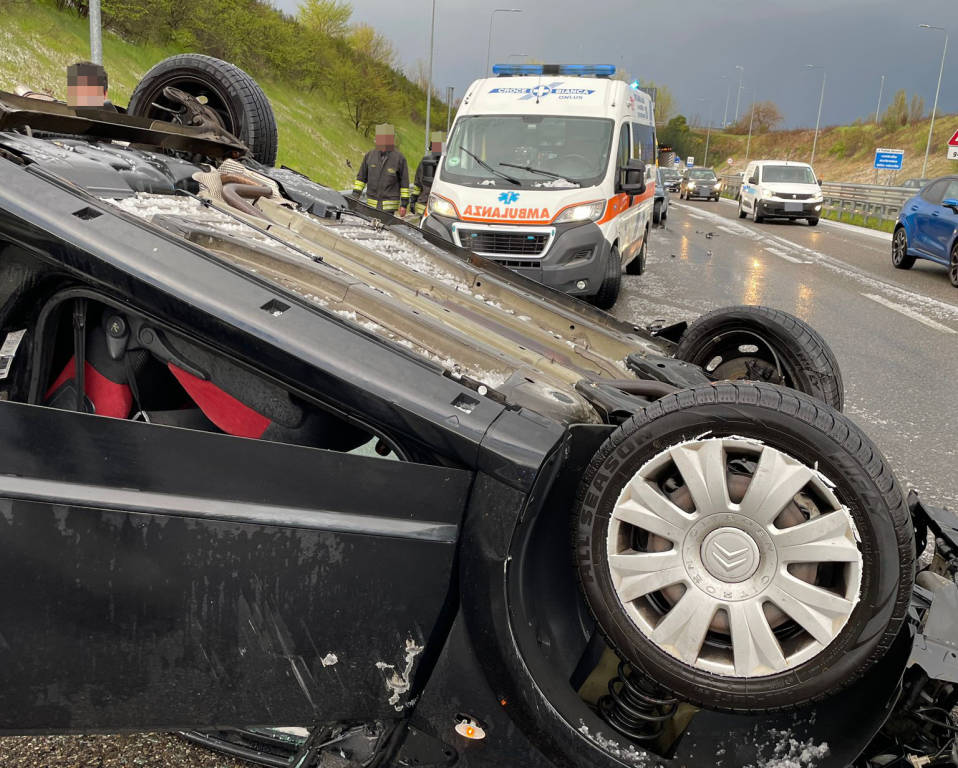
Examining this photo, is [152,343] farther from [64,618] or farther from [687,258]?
[687,258]

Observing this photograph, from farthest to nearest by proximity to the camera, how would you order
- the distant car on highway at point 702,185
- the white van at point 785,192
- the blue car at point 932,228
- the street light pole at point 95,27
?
the distant car on highway at point 702,185, the white van at point 785,192, the street light pole at point 95,27, the blue car at point 932,228

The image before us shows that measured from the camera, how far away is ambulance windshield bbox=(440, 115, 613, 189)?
9.78 metres

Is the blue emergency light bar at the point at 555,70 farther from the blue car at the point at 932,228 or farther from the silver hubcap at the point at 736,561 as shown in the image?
the silver hubcap at the point at 736,561

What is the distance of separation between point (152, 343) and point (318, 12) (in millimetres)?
52272

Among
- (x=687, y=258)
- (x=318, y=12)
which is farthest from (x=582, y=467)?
(x=318, y=12)

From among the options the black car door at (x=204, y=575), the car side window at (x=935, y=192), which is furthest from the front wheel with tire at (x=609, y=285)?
the black car door at (x=204, y=575)

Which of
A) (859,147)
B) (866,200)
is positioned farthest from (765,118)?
(866,200)

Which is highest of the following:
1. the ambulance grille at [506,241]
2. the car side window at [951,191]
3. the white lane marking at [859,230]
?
the car side window at [951,191]

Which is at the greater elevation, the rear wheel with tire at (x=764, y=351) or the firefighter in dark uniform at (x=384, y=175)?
the firefighter in dark uniform at (x=384, y=175)

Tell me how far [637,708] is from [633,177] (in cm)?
886

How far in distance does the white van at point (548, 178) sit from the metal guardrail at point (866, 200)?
614 inches

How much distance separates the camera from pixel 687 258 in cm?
1647

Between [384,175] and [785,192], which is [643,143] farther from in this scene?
[785,192]

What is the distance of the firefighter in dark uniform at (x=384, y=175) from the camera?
477 inches
